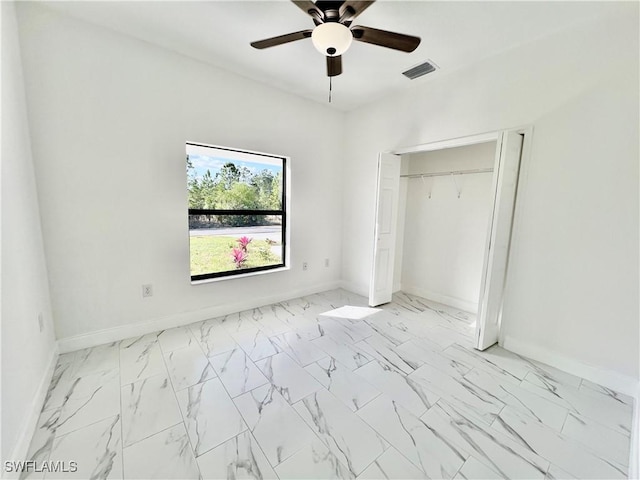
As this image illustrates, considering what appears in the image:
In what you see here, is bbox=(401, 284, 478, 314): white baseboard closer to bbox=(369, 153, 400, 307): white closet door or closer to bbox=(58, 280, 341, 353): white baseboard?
bbox=(369, 153, 400, 307): white closet door

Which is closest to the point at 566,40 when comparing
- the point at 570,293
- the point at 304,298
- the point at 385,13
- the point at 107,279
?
the point at 385,13

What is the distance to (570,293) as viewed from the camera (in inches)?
84.5

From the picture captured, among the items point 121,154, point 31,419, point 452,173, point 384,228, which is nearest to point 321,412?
point 31,419

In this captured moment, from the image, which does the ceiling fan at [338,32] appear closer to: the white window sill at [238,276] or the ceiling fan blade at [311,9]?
the ceiling fan blade at [311,9]

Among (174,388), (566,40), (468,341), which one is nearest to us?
(174,388)

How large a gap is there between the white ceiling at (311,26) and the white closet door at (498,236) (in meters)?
0.83

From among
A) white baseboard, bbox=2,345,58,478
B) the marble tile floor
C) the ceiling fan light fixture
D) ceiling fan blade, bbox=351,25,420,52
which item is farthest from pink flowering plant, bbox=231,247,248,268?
ceiling fan blade, bbox=351,25,420,52

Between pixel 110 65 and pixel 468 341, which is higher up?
pixel 110 65

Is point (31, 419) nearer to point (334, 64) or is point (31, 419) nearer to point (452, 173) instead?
point (334, 64)

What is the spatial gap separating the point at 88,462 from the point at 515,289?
128 inches

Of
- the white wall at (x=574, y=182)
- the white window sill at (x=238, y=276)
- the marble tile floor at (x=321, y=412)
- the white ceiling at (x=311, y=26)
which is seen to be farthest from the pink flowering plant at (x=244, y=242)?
the white wall at (x=574, y=182)

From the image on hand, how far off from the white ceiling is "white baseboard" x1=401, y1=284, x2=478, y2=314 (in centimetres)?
273

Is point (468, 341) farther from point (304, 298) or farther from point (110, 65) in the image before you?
point (110, 65)

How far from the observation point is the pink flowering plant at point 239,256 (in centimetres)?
325
